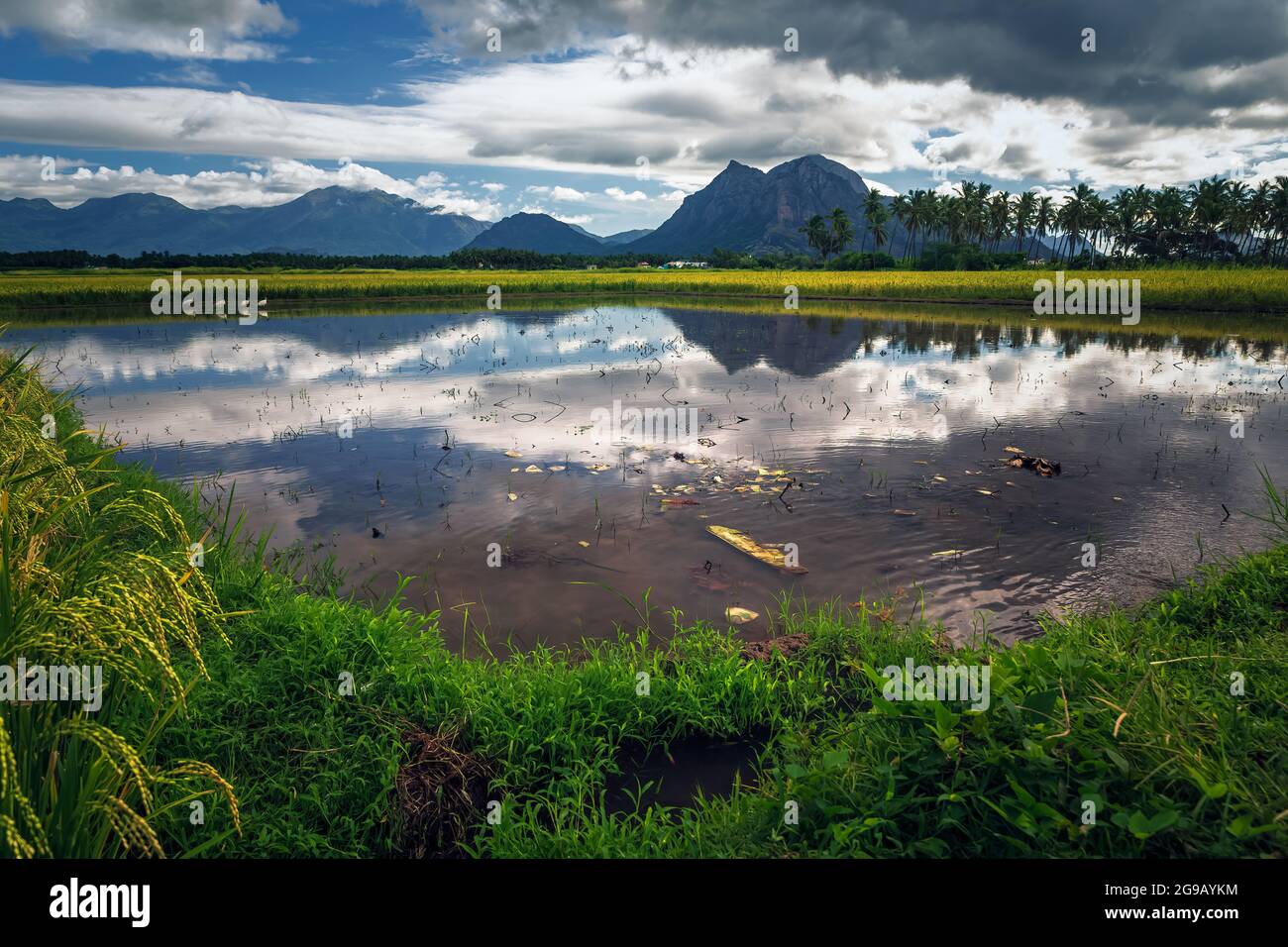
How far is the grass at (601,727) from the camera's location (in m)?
2.66

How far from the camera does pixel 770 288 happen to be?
57188 millimetres

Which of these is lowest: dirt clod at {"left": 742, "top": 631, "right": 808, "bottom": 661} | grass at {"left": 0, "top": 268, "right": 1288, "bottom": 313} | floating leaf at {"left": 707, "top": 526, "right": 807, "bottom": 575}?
dirt clod at {"left": 742, "top": 631, "right": 808, "bottom": 661}

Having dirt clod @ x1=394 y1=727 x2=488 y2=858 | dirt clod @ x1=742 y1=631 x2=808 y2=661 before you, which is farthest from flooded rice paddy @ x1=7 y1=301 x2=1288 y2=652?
dirt clod @ x1=394 y1=727 x2=488 y2=858

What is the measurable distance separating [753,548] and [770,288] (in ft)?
175

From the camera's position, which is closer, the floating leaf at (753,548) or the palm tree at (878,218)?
the floating leaf at (753,548)

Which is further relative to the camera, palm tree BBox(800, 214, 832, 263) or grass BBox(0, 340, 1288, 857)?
palm tree BBox(800, 214, 832, 263)

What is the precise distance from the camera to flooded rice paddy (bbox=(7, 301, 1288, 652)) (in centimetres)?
695

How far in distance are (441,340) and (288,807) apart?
27.5 meters

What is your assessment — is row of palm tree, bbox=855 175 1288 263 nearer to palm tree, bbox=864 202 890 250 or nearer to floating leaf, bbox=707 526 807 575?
palm tree, bbox=864 202 890 250

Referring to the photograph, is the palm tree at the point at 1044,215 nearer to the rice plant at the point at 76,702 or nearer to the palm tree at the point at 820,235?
the palm tree at the point at 820,235

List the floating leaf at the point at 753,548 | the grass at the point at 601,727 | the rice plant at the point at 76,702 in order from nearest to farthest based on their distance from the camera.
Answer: the rice plant at the point at 76,702 → the grass at the point at 601,727 → the floating leaf at the point at 753,548

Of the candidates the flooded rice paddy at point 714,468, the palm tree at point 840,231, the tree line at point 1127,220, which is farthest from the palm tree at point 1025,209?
the flooded rice paddy at point 714,468

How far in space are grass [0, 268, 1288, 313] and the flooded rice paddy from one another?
18.5 meters

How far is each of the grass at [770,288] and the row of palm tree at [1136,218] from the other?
1743 inches
